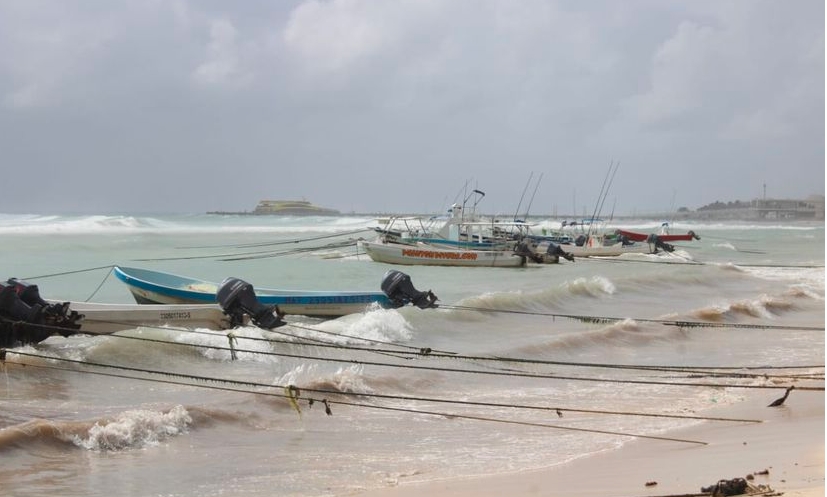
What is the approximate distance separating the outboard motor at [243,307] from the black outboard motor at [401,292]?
126 inches

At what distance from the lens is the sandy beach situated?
6.08 meters

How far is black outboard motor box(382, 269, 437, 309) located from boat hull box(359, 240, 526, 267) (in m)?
17.3

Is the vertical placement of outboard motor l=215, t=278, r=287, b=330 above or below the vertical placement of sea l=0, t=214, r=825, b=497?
above

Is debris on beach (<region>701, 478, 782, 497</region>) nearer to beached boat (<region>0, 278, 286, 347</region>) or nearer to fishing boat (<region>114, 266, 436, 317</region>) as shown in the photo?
beached boat (<region>0, 278, 286, 347</region>)

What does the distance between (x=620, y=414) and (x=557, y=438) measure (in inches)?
45.9

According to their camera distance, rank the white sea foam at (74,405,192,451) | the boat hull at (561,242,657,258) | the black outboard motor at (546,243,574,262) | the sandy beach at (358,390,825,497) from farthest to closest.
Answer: the boat hull at (561,242,657,258), the black outboard motor at (546,243,574,262), the white sea foam at (74,405,192,451), the sandy beach at (358,390,825,497)

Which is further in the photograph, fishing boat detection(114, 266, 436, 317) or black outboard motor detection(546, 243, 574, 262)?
black outboard motor detection(546, 243, 574, 262)

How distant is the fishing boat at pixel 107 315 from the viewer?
464 inches

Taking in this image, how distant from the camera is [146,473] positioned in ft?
23.6

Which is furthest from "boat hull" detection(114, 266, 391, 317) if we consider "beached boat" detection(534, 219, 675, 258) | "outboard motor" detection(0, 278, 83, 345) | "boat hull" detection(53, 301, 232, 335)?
"beached boat" detection(534, 219, 675, 258)

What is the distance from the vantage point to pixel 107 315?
46.0ft

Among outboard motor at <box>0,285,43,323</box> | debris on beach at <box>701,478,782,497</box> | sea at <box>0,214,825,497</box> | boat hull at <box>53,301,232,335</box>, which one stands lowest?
sea at <box>0,214,825,497</box>

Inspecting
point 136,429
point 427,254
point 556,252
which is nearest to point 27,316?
point 136,429

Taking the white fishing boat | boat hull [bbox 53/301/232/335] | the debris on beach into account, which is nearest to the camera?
the debris on beach
